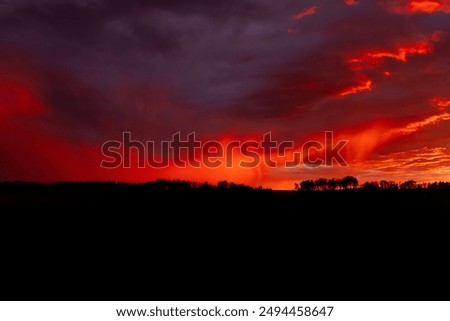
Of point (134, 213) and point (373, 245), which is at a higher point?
point (134, 213)

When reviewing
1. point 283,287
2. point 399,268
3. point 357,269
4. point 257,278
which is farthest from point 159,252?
point 399,268

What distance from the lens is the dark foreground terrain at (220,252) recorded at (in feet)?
42.9

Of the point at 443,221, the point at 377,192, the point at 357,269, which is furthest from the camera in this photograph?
the point at 377,192

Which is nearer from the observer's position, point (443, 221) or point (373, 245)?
point (373, 245)

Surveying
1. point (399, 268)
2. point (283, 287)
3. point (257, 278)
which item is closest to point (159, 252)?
point (257, 278)

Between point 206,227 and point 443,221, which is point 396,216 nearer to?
point 443,221

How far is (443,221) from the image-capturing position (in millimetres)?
24938

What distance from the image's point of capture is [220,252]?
1703cm

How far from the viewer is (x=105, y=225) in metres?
22.8

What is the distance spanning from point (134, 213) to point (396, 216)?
1884cm

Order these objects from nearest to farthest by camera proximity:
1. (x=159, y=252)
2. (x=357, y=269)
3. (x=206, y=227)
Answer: (x=357, y=269)
(x=159, y=252)
(x=206, y=227)

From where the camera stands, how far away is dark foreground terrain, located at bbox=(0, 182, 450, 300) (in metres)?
13.1
